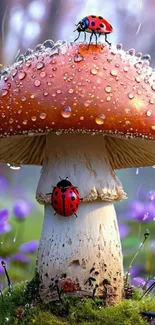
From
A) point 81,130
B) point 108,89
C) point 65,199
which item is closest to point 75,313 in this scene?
point 65,199

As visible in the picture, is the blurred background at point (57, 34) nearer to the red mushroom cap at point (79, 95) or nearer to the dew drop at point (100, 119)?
the red mushroom cap at point (79, 95)

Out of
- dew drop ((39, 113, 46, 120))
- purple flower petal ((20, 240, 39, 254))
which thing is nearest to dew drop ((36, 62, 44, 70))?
dew drop ((39, 113, 46, 120))

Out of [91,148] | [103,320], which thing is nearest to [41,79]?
[91,148]

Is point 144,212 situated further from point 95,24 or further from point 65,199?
point 95,24

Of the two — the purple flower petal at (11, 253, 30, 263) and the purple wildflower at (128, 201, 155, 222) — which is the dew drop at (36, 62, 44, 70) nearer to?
the purple wildflower at (128, 201, 155, 222)

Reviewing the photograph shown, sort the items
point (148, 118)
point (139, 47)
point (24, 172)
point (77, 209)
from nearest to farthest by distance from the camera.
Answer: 1. point (148, 118)
2. point (77, 209)
3. point (24, 172)
4. point (139, 47)

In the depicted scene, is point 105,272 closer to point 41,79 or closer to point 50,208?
point 50,208
